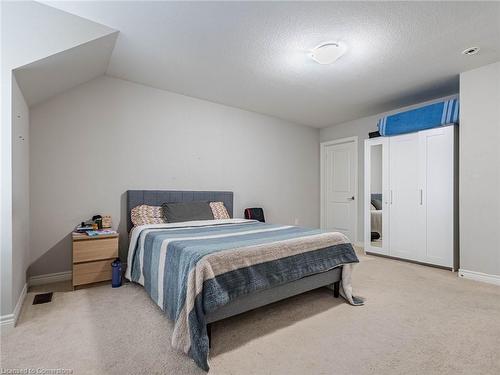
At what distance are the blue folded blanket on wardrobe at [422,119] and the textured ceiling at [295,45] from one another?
29 centimetres

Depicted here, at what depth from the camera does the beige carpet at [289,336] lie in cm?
152

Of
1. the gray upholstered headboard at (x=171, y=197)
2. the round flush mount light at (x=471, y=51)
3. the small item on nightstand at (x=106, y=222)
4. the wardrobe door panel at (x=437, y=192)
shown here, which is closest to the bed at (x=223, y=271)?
the small item on nightstand at (x=106, y=222)

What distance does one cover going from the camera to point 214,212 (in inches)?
148

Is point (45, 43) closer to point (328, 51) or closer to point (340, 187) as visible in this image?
point (328, 51)

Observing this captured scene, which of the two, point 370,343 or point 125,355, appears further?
point 370,343

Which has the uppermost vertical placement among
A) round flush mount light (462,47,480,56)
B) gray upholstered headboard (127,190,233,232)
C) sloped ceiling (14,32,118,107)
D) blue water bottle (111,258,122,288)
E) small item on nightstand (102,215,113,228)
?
round flush mount light (462,47,480,56)

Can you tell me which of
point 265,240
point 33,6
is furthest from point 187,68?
point 265,240

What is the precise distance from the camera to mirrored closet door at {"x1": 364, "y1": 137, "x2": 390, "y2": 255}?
4.14 m

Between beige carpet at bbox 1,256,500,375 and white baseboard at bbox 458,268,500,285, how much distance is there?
0.37 m

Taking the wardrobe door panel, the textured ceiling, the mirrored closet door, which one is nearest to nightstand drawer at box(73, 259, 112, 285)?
the textured ceiling

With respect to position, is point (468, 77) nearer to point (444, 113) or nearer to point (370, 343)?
point (444, 113)

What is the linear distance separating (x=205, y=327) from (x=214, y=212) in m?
2.25

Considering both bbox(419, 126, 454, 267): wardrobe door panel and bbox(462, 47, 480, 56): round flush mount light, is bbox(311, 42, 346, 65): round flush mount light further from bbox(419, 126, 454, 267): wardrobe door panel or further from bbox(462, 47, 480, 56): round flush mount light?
bbox(419, 126, 454, 267): wardrobe door panel

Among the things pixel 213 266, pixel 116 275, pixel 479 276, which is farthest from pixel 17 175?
pixel 479 276
